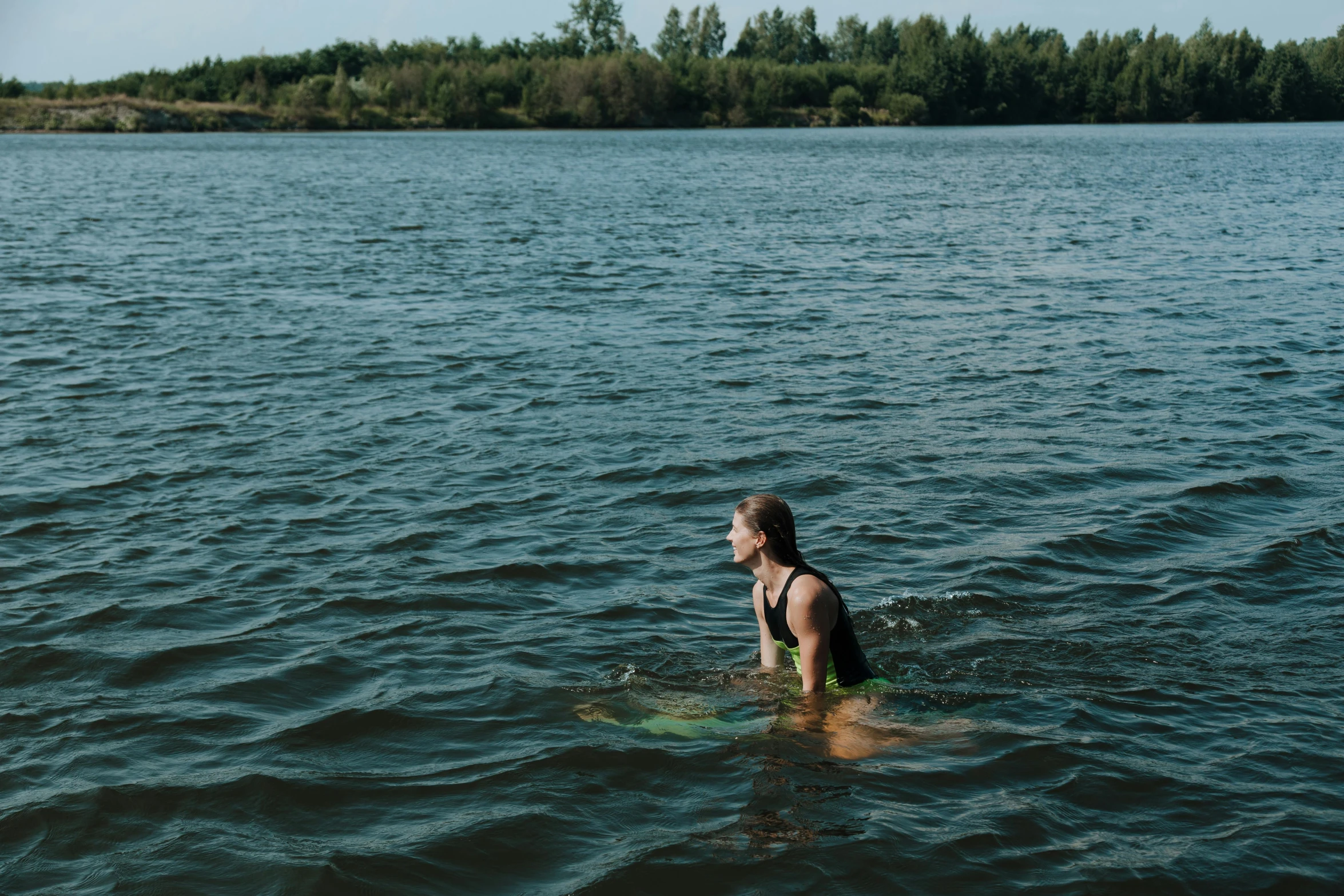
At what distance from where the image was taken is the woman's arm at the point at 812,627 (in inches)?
265

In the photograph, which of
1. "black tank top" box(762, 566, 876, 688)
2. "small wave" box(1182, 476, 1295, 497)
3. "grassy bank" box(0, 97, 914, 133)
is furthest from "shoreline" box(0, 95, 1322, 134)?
"black tank top" box(762, 566, 876, 688)

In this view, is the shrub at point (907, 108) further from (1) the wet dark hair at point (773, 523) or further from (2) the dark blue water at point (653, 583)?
(1) the wet dark hair at point (773, 523)

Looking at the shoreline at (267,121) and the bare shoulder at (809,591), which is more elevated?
the shoreline at (267,121)

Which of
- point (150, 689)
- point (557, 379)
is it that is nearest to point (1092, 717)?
point (150, 689)

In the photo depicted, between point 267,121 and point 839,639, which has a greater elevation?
point 267,121

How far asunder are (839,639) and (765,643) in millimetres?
597

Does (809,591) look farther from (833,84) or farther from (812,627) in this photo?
(833,84)

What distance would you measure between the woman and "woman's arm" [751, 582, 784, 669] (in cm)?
2

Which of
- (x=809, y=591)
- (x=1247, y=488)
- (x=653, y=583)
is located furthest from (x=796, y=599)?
(x=1247, y=488)

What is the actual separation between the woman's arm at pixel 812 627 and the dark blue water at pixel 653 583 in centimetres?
30

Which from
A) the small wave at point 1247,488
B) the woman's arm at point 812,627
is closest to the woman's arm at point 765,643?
the woman's arm at point 812,627

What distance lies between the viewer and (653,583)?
31.2 ft

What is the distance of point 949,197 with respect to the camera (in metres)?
45.7

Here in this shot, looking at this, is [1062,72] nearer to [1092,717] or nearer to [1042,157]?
[1042,157]
